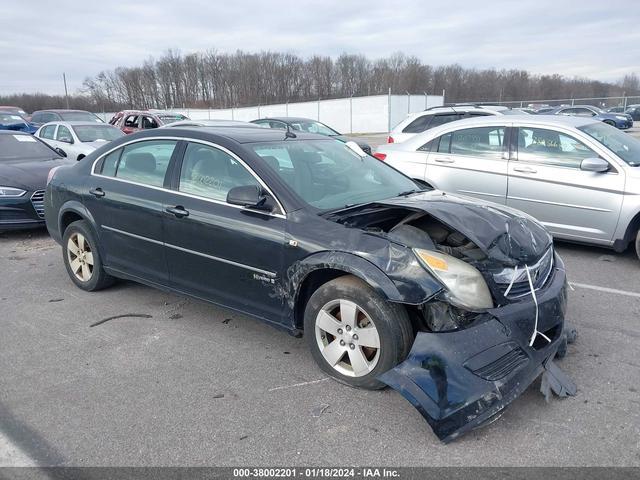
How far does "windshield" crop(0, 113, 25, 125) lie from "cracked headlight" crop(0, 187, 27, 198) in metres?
15.5

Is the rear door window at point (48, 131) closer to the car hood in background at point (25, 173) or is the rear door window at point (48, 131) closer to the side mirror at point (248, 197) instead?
the car hood in background at point (25, 173)

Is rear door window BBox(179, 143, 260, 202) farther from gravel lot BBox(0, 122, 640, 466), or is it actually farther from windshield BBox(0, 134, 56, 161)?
windshield BBox(0, 134, 56, 161)

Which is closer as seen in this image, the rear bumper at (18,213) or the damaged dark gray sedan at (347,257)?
the damaged dark gray sedan at (347,257)

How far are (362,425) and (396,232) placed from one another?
3.89 ft

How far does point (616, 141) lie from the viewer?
246 inches

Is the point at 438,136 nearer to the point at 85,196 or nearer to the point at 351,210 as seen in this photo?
the point at 351,210

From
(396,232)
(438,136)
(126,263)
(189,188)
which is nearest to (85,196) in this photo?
(126,263)

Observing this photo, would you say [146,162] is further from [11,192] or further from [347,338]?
[11,192]

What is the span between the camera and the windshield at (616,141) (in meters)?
5.93

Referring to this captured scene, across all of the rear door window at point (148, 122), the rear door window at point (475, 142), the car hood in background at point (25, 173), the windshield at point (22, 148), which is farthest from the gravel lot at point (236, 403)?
the rear door window at point (148, 122)

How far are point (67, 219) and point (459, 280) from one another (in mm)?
4174

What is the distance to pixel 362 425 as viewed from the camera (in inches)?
114

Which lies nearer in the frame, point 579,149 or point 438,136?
point 579,149

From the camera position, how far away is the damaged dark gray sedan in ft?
9.20
